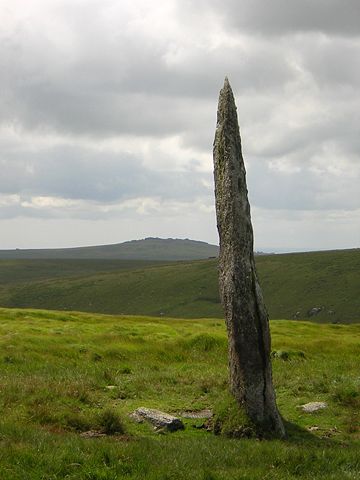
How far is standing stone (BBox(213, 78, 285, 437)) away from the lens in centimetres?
1880

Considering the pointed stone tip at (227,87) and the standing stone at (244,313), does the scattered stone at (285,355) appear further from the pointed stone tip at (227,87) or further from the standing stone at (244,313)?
the pointed stone tip at (227,87)

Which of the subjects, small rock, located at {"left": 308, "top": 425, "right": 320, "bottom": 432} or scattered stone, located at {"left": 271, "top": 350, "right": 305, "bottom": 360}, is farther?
scattered stone, located at {"left": 271, "top": 350, "right": 305, "bottom": 360}

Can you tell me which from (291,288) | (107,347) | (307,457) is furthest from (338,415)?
(291,288)

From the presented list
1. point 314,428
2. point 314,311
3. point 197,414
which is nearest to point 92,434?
point 197,414

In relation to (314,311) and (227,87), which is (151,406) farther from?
(314,311)

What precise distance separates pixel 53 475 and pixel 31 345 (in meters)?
25.0

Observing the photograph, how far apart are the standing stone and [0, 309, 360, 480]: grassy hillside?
1057mm

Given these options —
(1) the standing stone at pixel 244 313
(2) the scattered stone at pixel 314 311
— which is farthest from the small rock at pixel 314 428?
(2) the scattered stone at pixel 314 311

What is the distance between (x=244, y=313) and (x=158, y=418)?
15.3 feet

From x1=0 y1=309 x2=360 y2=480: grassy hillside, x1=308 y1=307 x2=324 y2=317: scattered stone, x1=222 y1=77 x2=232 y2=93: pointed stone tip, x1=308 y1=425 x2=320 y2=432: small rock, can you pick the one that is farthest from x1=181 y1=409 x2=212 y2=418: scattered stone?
x1=308 y1=307 x2=324 y2=317: scattered stone

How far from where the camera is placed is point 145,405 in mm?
21578

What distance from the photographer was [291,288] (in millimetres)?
196750

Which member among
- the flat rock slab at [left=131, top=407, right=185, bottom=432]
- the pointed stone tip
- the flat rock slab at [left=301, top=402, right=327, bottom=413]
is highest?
the pointed stone tip

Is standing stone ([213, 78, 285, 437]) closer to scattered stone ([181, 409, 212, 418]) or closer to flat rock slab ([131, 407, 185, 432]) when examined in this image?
scattered stone ([181, 409, 212, 418])
